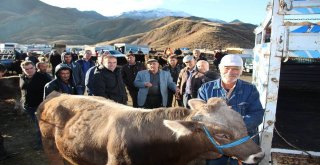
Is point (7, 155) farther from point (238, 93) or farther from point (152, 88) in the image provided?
point (238, 93)

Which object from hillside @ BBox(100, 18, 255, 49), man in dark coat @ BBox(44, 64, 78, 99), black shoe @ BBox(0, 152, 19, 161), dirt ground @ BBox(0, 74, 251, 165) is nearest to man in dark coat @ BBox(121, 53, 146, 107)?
man in dark coat @ BBox(44, 64, 78, 99)

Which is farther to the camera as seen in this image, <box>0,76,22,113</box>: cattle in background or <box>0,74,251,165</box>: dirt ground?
<box>0,76,22,113</box>: cattle in background

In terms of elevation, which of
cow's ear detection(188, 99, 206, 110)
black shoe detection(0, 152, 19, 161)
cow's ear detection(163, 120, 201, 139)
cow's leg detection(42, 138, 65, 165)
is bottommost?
black shoe detection(0, 152, 19, 161)

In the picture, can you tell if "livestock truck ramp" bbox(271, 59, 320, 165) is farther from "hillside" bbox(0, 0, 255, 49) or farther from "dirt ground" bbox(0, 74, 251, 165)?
"hillside" bbox(0, 0, 255, 49)

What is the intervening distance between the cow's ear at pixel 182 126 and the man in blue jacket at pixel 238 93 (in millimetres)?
716

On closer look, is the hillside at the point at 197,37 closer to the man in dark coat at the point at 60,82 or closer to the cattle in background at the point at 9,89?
the cattle in background at the point at 9,89

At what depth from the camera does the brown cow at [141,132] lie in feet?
10.2

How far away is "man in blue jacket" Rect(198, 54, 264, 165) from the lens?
353 centimetres

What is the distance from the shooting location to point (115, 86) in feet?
19.6

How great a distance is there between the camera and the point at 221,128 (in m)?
3.09

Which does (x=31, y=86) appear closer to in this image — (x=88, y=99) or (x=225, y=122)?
(x=88, y=99)

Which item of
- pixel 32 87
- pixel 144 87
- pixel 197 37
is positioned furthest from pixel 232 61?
pixel 197 37

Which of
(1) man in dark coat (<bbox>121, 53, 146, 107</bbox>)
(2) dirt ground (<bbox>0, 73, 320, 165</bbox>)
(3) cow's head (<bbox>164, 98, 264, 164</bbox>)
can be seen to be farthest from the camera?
(1) man in dark coat (<bbox>121, 53, 146, 107</bbox>)

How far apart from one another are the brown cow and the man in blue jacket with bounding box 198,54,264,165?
0.42 meters
